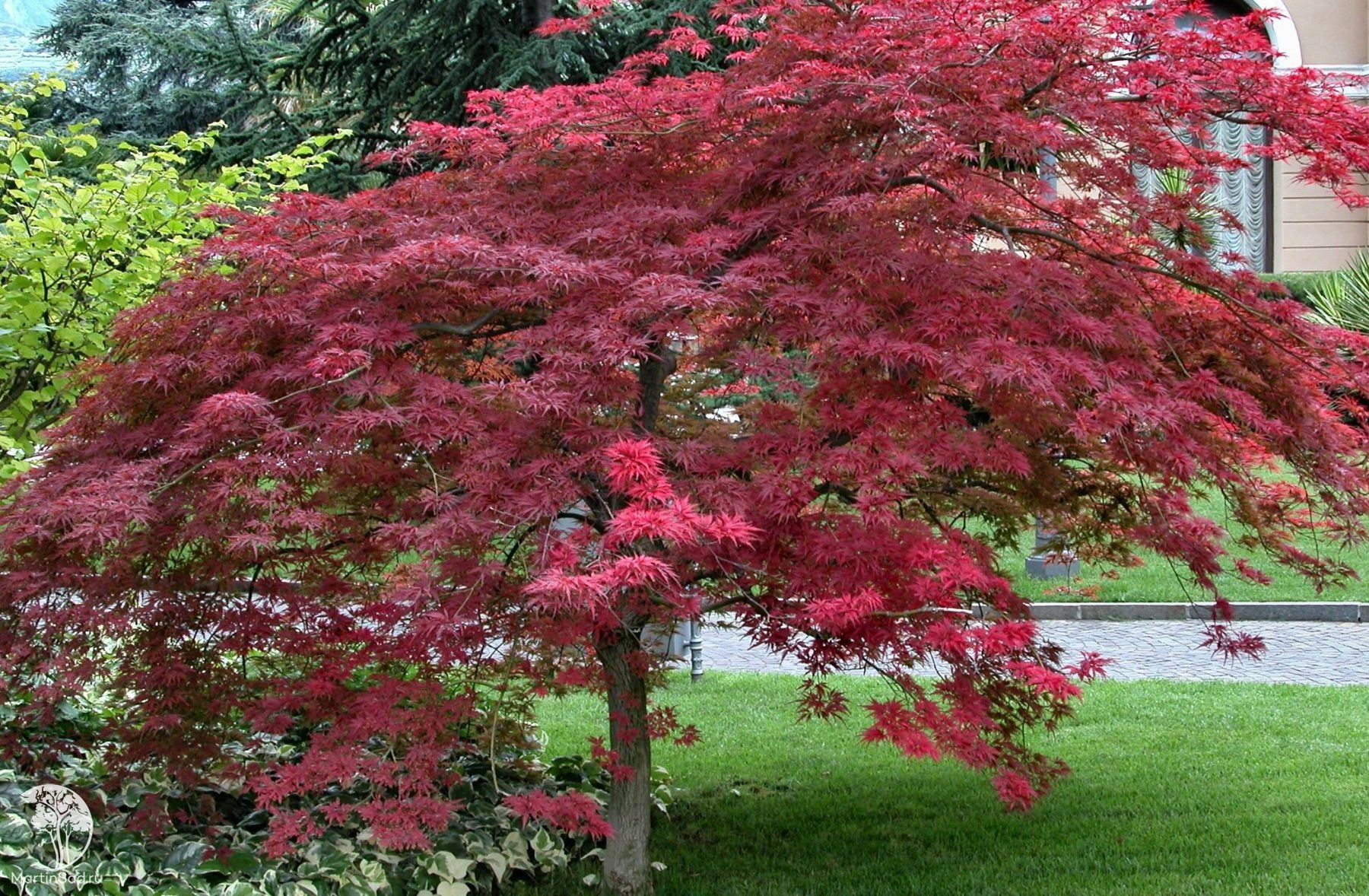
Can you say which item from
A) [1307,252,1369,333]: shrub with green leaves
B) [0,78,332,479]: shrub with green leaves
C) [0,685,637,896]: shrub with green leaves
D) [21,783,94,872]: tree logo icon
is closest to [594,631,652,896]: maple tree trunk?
[0,685,637,896]: shrub with green leaves

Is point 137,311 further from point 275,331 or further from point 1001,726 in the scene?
point 1001,726

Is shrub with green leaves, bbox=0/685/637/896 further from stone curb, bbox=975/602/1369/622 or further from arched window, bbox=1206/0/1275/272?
arched window, bbox=1206/0/1275/272

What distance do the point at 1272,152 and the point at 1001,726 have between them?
219 cm

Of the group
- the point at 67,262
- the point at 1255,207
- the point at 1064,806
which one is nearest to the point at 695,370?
the point at 1064,806

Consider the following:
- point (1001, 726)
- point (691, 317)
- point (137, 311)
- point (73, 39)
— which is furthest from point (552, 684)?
point (73, 39)

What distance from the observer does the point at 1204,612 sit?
33.4ft

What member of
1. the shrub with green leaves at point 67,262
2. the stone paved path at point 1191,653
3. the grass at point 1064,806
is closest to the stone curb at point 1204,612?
the stone paved path at point 1191,653

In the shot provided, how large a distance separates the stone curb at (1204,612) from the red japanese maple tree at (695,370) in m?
6.01

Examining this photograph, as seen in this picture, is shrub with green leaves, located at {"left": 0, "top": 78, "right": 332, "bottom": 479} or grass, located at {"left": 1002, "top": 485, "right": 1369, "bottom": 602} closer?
shrub with green leaves, located at {"left": 0, "top": 78, "right": 332, "bottom": 479}

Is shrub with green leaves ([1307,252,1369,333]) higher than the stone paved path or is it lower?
higher

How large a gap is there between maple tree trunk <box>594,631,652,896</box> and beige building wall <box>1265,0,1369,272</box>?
15021 mm

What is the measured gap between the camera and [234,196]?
6629mm

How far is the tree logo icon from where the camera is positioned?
4.22m

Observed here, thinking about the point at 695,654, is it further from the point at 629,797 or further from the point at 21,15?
the point at 21,15
